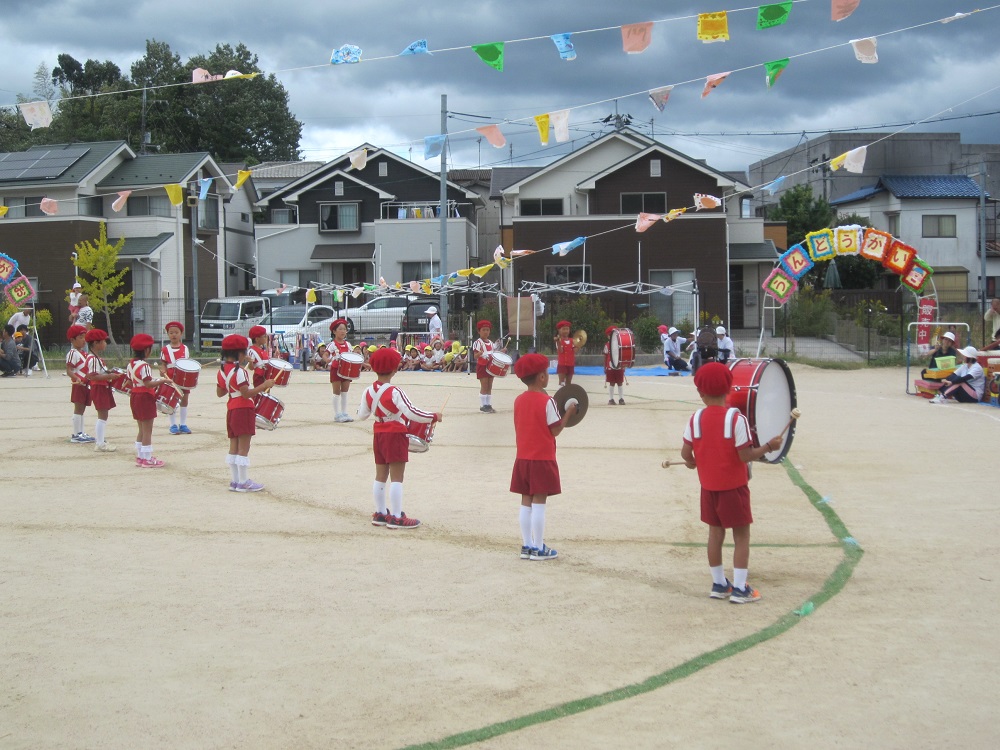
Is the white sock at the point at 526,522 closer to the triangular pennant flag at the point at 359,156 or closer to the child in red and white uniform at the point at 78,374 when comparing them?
the child in red and white uniform at the point at 78,374

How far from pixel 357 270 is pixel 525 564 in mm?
38649

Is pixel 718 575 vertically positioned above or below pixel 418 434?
below

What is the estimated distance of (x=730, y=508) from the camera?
21.5 feet

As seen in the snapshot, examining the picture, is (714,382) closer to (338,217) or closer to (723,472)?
(723,472)

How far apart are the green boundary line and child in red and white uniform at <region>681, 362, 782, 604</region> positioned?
493mm

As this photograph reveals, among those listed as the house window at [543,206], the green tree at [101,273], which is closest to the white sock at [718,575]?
the green tree at [101,273]

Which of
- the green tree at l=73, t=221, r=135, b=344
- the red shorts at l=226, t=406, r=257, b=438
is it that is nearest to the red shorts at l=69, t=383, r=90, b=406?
the red shorts at l=226, t=406, r=257, b=438

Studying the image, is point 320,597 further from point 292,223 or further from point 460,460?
point 292,223

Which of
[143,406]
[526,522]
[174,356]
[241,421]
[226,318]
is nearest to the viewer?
[526,522]

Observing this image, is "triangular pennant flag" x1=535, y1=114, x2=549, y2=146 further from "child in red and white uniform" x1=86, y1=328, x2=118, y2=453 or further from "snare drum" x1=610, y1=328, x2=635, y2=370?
"child in red and white uniform" x1=86, y1=328, x2=118, y2=453

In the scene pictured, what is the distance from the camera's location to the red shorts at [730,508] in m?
6.54

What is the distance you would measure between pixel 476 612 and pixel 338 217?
40.3 meters

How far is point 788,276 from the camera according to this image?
931 inches

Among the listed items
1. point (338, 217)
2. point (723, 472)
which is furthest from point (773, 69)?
point (338, 217)
